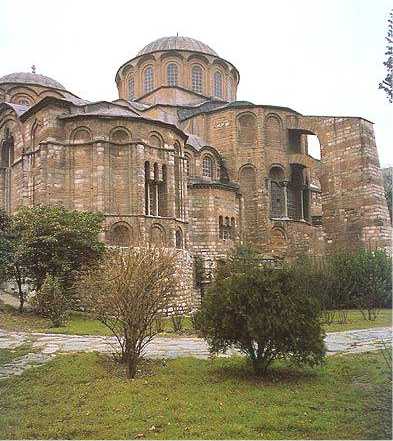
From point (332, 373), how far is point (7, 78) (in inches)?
1220

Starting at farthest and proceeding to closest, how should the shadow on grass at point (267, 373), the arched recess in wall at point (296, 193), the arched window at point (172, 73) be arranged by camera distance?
the arched window at point (172, 73), the arched recess in wall at point (296, 193), the shadow on grass at point (267, 373)

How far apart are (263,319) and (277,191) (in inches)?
942

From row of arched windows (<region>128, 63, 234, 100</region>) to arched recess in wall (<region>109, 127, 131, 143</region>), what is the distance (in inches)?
549

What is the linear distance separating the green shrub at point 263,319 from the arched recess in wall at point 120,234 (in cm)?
1439

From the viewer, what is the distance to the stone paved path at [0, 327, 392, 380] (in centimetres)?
962

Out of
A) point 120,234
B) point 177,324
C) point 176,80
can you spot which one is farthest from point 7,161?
point 177,324

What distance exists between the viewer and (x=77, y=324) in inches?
642

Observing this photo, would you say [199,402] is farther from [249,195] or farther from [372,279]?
[249,195]

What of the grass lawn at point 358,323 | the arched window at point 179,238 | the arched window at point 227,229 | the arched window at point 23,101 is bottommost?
the grass lawn at point 358,323

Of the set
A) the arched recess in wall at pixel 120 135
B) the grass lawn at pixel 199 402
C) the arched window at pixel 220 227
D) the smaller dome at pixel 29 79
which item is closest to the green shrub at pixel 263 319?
the grass lawn at pixel 199 402

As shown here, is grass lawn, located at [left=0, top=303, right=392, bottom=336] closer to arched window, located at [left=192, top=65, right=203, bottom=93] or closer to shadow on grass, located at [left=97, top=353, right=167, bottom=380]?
shadow on grass, located at [left=97, top=353, right=167, bottom=380]

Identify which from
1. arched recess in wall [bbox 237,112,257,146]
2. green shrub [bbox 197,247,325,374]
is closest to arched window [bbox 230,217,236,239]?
arched recess in wall [bbox 237,112,257,146]

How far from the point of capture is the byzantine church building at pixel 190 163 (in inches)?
889

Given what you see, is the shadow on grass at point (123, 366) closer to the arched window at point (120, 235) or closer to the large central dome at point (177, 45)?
the arched window at point (120, 235)
